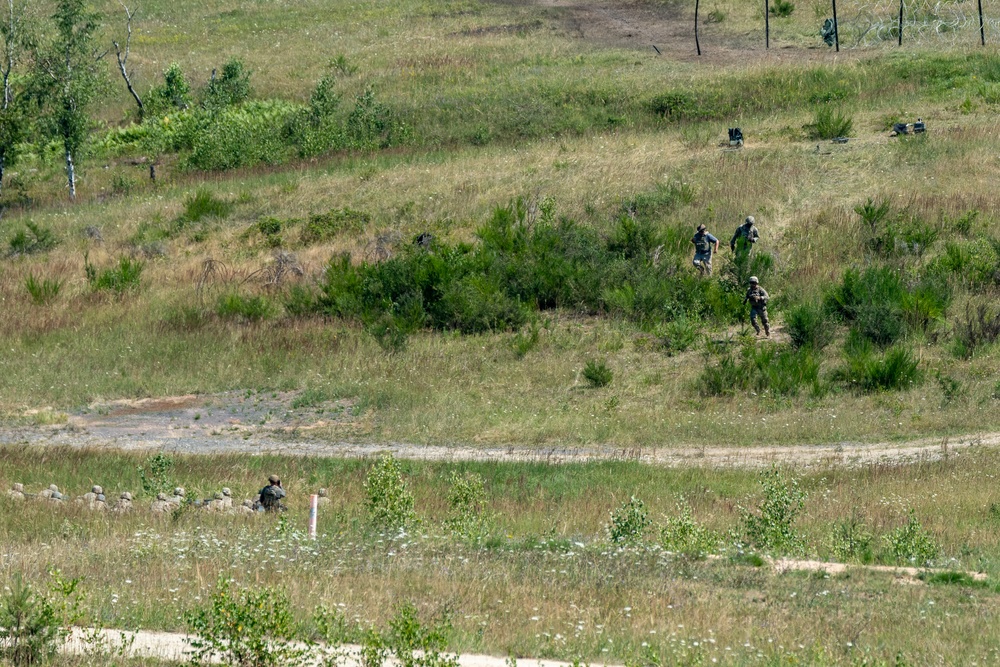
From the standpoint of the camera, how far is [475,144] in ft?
130

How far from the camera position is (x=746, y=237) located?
26422 millimetres

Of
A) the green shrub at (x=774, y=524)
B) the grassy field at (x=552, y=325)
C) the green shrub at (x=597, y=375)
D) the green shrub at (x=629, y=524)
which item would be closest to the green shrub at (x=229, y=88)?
the grassy field at (x=552, y=325)

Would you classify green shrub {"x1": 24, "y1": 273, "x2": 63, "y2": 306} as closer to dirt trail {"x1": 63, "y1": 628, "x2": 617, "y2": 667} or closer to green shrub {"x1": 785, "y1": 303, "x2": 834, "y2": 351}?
green shrub {"x1": 785, "y1": 303, "x2": 834, "y2": 351}

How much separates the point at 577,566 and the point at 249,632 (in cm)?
411

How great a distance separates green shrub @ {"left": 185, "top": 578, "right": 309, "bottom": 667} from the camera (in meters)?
8.66

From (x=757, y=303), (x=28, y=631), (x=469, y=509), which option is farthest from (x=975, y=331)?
(x=28, y=631)

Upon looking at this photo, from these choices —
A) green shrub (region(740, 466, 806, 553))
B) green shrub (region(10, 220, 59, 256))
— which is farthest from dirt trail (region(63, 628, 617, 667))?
green shrub (region(10, 220, 59, 256))

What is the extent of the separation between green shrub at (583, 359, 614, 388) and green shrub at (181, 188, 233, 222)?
1539 centimetres

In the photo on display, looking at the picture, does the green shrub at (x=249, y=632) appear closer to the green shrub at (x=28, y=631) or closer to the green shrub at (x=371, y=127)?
the green shrub at (x=28, y=631)

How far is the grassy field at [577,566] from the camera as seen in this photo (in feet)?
32.0

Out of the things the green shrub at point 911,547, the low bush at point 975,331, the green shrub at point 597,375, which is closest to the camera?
the green shrub at point 911,547

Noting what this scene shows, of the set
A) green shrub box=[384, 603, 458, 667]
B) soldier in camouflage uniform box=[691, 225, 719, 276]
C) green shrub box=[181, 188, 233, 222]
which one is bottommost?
soldier in camouflage uniform box=[691, 225, 719, 276]

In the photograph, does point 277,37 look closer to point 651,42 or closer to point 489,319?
point 651,42

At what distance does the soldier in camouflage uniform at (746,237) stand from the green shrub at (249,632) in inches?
751
